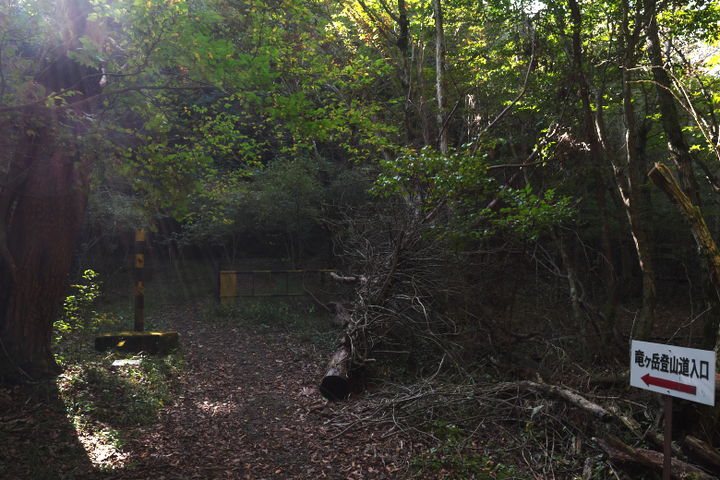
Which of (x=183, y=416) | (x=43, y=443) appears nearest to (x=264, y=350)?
(x=183, y=416)

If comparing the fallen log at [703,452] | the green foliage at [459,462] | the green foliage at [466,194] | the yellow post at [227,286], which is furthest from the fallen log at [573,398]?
the yellow post at [227,286]

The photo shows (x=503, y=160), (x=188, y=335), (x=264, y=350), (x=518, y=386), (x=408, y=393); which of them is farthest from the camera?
(x=503, y=160)

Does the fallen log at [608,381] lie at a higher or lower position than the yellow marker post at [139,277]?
lower

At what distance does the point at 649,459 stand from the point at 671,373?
142 cm

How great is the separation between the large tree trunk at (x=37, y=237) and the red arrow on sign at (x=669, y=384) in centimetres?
582

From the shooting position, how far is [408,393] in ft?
19.4

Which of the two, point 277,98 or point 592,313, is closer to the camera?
point 277,98

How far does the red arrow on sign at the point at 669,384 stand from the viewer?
2.92 m

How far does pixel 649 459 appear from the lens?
12.8 ft

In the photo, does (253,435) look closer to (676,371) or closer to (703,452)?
(676,371)

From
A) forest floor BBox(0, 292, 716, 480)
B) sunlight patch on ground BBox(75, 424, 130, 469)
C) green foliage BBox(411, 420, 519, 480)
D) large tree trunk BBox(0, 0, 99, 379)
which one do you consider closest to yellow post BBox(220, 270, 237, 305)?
forest floor BBox(0, 292, 716, 480)

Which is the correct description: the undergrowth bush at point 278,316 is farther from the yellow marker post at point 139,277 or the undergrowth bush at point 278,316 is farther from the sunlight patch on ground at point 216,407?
the sunlight patch on ground at point 216,407

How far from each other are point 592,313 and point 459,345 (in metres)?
3.02

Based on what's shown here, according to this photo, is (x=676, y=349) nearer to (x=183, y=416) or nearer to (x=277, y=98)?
(x=277, y=98)
